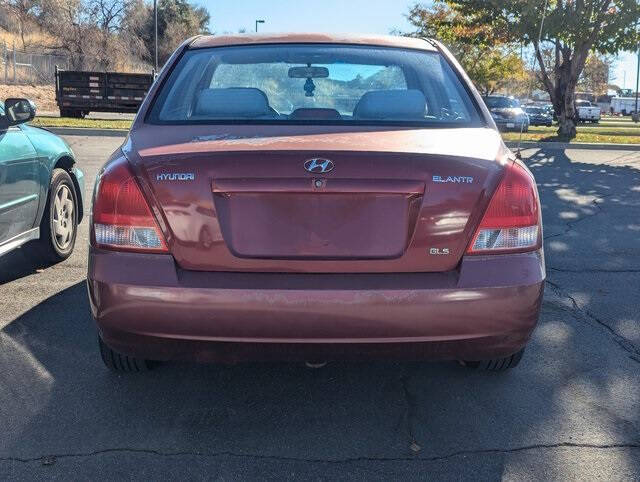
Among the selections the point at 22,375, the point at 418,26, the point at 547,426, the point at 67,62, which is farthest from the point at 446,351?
the point at 67,62

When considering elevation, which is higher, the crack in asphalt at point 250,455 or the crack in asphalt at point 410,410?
the crack in asphalt at point 250,455

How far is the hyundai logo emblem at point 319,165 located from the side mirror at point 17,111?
2954mm

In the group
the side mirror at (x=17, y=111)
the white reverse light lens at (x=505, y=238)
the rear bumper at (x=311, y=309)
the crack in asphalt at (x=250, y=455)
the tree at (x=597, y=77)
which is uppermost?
the side mirror at (x=17, y=111)

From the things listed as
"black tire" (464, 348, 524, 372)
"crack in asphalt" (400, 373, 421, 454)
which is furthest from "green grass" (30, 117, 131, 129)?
"black tire" (464, 348, 524, 372)

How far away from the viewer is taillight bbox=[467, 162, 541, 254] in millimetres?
2803

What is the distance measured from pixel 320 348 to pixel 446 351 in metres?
0.49

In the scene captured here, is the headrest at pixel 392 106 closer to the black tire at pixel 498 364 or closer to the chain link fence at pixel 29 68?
the black tire at pixel 498 364

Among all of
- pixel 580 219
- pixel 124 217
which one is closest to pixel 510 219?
pixel 124 217

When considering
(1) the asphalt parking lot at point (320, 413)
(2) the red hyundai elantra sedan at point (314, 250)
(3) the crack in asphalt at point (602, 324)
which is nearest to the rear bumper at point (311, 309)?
(2) the red hyundai elantra sedan at point (314, 250)

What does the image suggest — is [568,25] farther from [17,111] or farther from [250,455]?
[250,455]

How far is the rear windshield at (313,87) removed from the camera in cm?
342

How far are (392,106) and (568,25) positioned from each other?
15.8 metres

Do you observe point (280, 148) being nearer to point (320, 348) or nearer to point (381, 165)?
point (381, 165)

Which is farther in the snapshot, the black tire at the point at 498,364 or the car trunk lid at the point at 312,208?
the black tire at the point at 498,364
